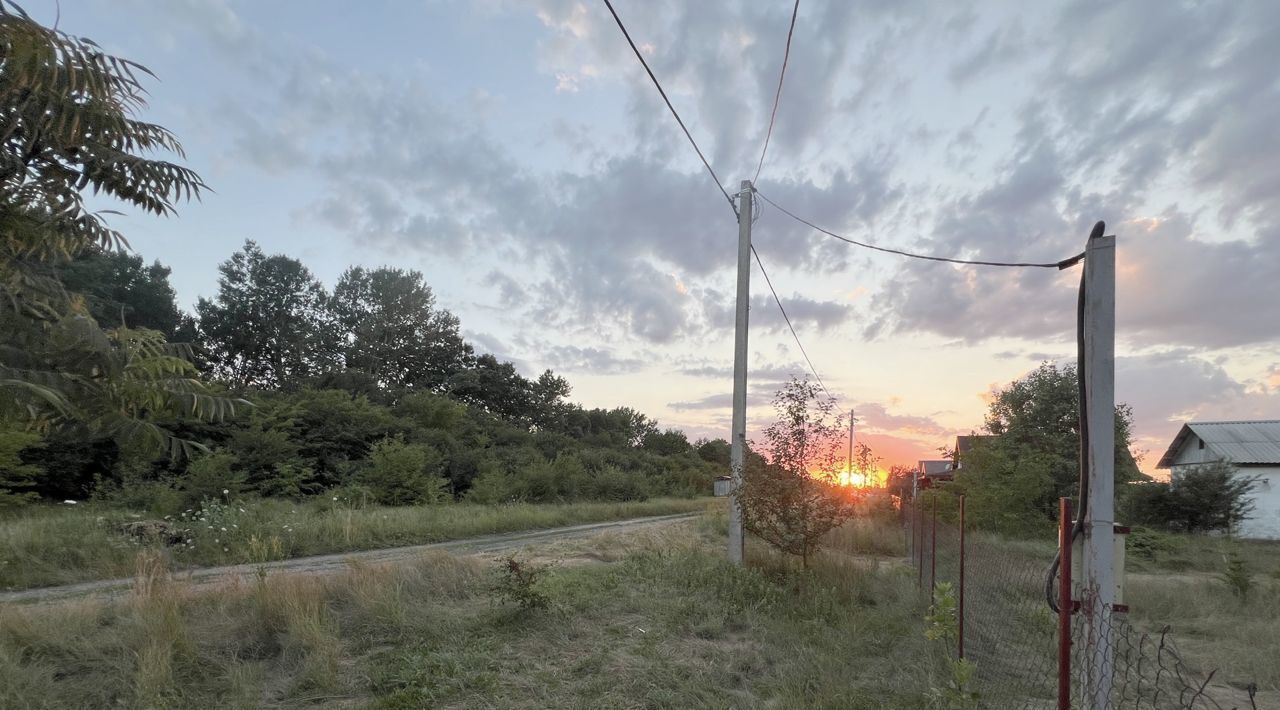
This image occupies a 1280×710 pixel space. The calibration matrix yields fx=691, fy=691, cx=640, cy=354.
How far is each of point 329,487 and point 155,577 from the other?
20.1m

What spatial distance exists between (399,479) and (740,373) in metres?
16.4

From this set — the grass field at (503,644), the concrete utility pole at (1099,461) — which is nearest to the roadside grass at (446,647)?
the grass field at (503,644)

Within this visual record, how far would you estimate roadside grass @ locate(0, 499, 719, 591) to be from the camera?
1001 cm

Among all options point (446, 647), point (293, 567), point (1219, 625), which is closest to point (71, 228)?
point (446, 647)

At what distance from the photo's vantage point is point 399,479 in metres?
24.2

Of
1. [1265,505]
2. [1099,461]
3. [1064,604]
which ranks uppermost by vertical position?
[1099,461]

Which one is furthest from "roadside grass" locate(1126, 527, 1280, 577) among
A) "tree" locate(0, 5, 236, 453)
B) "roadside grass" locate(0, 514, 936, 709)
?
"tree" locate(0, 5, 236, 453)

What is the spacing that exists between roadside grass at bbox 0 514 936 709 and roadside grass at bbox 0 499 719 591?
204 centimetres

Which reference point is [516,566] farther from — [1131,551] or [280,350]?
[280,350]

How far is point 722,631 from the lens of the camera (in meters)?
7.32

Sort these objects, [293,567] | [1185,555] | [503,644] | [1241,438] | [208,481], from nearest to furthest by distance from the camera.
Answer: [503,644] → [293,567] → [1185,555] → [208,481] → [1241,438]

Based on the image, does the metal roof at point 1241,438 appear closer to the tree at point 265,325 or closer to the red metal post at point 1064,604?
the red metal post at point 1064,604

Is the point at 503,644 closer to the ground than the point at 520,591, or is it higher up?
closer to the ground

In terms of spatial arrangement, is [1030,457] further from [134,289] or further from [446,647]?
[134,289]
